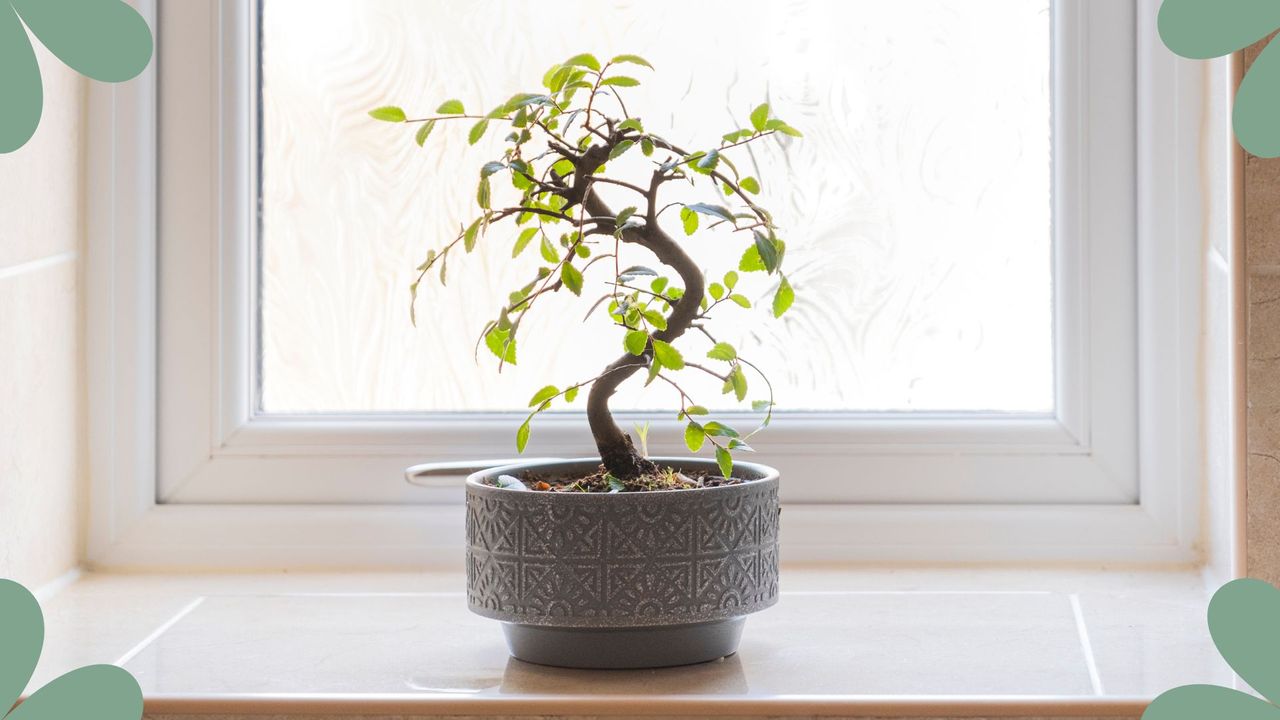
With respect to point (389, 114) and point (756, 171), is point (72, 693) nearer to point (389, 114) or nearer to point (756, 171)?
point (389, 114)

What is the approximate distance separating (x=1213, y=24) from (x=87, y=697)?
91cm

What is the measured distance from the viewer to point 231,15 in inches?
41.4

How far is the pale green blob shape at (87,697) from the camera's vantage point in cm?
72

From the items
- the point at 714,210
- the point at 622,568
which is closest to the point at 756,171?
the point at 714,210

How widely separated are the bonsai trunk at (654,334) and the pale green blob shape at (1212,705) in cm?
36

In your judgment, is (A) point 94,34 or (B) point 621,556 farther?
(A) point 94,34

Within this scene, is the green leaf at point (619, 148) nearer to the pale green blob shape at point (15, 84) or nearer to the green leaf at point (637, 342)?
the green leaf at point (637, 342)

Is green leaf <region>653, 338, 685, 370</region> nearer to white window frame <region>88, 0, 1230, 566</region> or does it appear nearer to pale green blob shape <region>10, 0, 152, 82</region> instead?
white window frame <region>88, 0, 1230, 566</region>

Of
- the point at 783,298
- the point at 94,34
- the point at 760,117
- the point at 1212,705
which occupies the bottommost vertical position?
the point at 1212,705

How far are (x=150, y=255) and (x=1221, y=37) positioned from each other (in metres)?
0.89

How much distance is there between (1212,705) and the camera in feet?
2.36

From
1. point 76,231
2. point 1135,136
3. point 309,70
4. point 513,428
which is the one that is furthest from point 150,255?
point 1135,136

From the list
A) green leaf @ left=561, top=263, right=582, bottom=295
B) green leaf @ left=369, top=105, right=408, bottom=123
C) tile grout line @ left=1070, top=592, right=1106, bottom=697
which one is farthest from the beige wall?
tile grout line @ left=1070, top=592, right=1106, bottom=697

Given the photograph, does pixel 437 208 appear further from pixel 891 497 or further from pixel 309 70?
pixel 891 497
